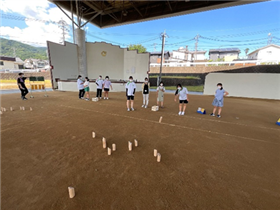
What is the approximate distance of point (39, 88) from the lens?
15703mm

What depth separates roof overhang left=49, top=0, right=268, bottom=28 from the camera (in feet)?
43.4

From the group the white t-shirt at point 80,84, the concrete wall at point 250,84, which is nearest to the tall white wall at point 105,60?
the white t-shirt at point 80,84

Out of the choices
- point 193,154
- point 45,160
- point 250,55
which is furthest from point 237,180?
point 250,55

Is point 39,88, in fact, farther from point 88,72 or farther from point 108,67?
point 108,67

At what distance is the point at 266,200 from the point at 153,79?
24427 mm

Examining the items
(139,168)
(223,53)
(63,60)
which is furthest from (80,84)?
(223,53)

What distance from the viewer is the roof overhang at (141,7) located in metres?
13.2

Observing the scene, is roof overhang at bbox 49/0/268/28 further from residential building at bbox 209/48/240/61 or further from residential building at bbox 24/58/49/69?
residential building at bbox 24/58/49/69

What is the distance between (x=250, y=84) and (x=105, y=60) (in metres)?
18.1

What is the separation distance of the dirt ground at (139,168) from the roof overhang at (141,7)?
1368 centimetres

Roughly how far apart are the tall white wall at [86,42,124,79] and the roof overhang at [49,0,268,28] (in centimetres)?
362

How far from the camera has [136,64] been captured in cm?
1862

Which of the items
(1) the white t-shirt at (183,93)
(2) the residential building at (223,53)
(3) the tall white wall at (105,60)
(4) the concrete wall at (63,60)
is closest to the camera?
(1) the white t-shirt at (183,93)

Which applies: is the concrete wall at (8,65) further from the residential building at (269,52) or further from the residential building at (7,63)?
the residential building at (269,52)
